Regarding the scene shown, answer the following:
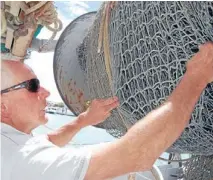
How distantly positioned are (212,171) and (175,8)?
58 cm

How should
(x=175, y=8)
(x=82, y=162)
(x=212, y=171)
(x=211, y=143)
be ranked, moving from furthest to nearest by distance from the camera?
(x=212, y=171) → (x=211, y=143) → (x=175, y=8) → (x=82, y=162)

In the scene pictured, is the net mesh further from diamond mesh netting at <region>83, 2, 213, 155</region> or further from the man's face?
the man's face

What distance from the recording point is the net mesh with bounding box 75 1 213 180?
0.98 meters

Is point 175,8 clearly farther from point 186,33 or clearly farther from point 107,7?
point 107,7

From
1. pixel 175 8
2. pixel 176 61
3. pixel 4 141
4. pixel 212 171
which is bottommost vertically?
pixel 212 171

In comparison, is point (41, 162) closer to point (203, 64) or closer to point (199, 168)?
point (203, 64)

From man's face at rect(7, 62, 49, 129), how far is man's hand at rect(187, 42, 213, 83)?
0.46 m

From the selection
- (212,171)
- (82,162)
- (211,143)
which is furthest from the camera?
(212,171)

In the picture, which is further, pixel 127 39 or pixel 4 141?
pixel 127 39

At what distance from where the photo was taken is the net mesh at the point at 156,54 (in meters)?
0.98

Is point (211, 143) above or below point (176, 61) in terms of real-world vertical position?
below

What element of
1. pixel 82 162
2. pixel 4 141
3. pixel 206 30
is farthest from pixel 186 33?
pixel 4 141

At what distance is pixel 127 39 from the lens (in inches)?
42.8

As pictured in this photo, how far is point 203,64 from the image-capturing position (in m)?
0.93
